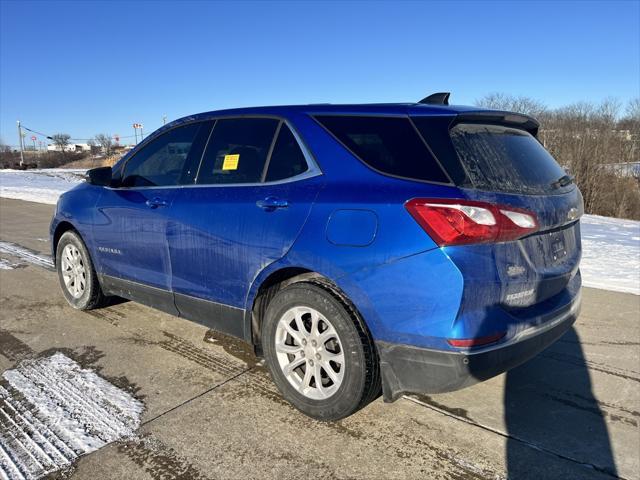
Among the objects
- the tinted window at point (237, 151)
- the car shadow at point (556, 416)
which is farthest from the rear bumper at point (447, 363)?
the tinted window at point (237, 151)

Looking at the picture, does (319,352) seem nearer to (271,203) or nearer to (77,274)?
(271,203)

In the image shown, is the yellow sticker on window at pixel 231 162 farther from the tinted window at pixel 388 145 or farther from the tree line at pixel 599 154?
the tree line at pixel 599 154

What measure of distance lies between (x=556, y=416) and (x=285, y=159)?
222 centimetres

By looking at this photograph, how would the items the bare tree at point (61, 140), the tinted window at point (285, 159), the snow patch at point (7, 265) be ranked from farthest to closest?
1. the bare tree at point (61, 140)
2. the snow patch at point (7, 265)
3. the tinted window at point (285, 159)

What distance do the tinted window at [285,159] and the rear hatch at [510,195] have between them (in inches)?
28.8

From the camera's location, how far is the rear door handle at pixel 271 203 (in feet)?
9.36

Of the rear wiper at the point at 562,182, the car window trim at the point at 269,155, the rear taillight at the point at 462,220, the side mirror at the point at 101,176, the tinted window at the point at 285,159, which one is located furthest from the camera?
the side mirror at the point at 101,176

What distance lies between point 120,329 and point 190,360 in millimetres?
986

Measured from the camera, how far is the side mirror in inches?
163

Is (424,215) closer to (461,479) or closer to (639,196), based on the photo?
(461,479)

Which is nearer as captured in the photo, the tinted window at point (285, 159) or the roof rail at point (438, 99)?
the tinted window at point (285, 159)

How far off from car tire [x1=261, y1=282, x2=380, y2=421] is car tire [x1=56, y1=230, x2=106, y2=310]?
232cm

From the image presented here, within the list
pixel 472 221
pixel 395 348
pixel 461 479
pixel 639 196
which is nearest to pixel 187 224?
pixel 395 348

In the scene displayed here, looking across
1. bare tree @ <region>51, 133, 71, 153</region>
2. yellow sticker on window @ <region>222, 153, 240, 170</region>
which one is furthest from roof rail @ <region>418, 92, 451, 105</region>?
bare tree @ <region>51, 133, 71, 153</region>
